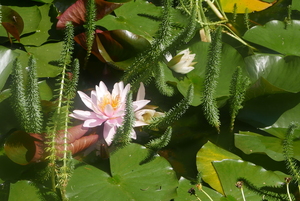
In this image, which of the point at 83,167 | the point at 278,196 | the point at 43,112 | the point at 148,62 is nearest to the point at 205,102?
the point at 148,62

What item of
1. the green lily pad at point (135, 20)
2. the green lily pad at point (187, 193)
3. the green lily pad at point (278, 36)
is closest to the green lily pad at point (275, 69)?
the green lily pad at point (278, 36)

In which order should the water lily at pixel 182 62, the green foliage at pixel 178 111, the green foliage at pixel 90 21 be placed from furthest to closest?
the water lily at pixel 182 62
the green foliage at pixel 90 21
the green foliage at pixel 178 111

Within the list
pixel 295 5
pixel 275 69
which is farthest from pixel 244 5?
pixel 275 69

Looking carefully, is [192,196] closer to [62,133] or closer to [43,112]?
Result: [62,133]

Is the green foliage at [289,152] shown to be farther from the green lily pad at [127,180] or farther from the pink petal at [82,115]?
the pink petal at [82,115]

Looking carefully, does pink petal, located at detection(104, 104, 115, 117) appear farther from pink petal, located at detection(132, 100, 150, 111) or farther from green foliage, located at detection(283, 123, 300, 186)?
green foliage, located at detection(283, 123, 300, 186)

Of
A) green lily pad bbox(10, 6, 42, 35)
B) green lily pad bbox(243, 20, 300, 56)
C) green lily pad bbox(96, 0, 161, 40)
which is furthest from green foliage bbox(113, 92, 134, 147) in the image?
green lily pad bbox(243, 20, 300, 56)
